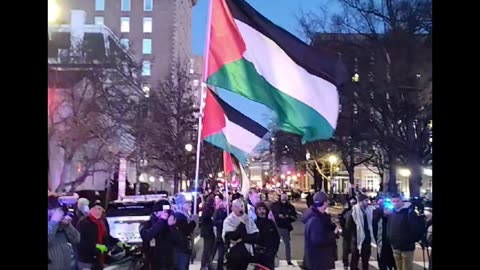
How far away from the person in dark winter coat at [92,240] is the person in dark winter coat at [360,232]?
14.5ft

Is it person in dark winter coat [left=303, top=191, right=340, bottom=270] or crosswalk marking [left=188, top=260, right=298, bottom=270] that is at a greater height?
person in dark winter coat [left=303, top=191, right=340, bottom=270]

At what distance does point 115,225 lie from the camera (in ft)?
38.2

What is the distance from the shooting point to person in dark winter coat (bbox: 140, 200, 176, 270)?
8305mm

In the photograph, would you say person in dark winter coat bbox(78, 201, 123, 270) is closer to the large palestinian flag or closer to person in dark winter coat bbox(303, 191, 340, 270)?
person in dark winter coat bbox(303, 191, 340, 270)

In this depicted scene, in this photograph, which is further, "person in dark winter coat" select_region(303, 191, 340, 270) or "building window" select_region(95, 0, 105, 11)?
"building window" select_region(95, 0, 105, 11)

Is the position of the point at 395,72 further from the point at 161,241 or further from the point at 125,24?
the point at 125,24

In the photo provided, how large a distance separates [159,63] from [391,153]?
55.2 metres

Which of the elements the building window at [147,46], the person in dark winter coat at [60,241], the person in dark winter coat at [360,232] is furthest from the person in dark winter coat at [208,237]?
the building window at [147,46]

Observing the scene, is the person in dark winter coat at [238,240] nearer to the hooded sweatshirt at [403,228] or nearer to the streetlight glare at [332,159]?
the hooded sweatshirt at [403,228]

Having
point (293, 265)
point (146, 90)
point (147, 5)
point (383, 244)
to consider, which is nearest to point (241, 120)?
point (383, 244)

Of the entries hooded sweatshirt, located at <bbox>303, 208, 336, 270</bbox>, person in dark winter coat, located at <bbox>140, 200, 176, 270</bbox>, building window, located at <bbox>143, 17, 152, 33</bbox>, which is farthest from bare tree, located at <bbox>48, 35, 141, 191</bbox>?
building window, located at <bbox>143, 17, 152, 33</bbox>

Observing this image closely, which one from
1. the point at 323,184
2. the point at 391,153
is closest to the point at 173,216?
the point at 391,153

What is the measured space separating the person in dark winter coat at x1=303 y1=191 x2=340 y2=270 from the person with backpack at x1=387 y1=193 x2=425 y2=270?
5.03ft
